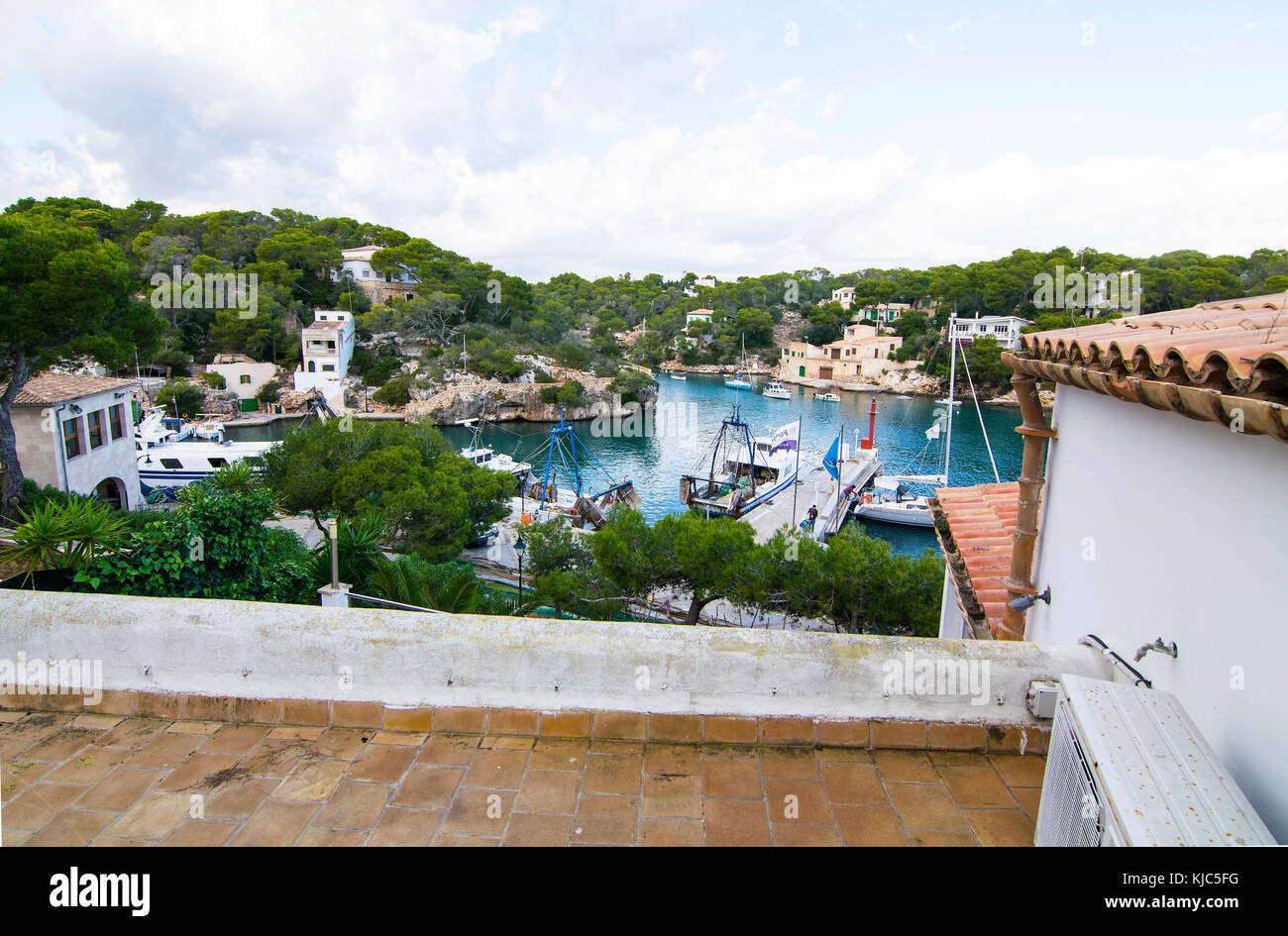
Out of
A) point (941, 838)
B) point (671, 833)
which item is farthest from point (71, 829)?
point (941, 838)

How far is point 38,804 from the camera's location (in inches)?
89.1

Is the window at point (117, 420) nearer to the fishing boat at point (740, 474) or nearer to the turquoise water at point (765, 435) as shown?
the turquoise water at point (765, 435)

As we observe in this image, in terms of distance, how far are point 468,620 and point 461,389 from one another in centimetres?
5182

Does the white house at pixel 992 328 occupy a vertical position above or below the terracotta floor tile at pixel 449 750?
above

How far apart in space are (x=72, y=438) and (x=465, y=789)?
23.9m

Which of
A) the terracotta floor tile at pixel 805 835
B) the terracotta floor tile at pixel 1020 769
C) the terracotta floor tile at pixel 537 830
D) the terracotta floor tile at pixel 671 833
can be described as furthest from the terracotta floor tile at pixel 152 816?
the terracotta floor tile at pixel 1020 769

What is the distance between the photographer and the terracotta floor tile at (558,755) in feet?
8.27

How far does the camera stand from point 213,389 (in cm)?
4947

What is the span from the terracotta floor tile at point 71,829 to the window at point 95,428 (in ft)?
77.9

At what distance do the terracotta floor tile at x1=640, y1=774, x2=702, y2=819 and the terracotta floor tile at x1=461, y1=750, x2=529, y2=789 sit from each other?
443 millimetres
